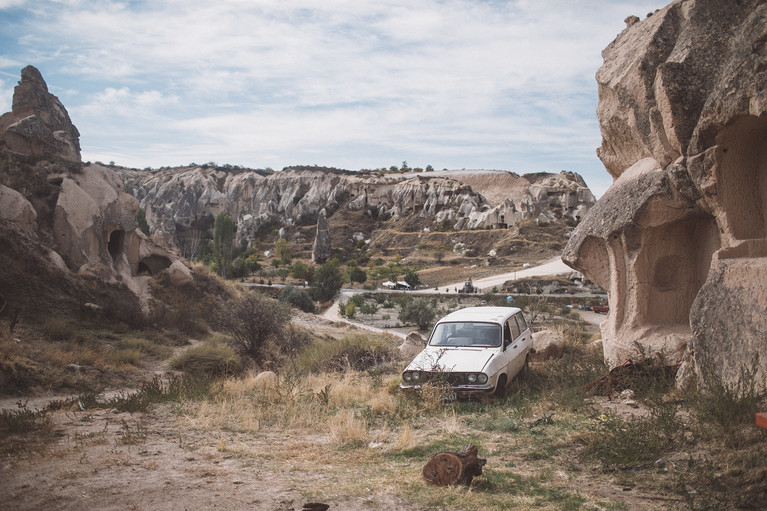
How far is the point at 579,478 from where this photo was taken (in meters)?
4.71

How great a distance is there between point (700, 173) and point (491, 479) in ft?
15.5

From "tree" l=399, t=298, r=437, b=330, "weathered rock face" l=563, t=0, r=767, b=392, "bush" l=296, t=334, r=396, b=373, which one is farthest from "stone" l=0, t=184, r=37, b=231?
"tree" l=399, t=298, r=437, b=330

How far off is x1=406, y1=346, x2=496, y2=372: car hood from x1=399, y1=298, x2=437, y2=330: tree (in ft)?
68.7

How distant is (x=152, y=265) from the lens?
71.5ft

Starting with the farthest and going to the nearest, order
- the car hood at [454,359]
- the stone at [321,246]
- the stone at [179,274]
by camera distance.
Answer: the stone at [321,246]
the stone at [179,274]
the car hood at [454,359]

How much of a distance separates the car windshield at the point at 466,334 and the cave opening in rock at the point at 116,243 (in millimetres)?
14280

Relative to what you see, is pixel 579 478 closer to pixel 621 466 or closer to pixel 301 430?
pixel 621 466

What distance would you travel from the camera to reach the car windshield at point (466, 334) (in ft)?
29.4

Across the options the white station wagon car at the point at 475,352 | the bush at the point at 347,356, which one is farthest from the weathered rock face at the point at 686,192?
the bush at the point at 347,356

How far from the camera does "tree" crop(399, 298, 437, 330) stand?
97.4ft

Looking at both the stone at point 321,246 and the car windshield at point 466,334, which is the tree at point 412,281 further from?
the car windshield at point 466,334

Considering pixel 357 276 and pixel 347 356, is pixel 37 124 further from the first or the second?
pixel 357 276

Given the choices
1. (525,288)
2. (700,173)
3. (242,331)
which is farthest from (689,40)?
(525,288)

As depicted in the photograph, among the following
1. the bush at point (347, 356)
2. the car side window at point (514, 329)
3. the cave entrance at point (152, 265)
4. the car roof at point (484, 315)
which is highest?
the cave entrance at point (152, 265)
